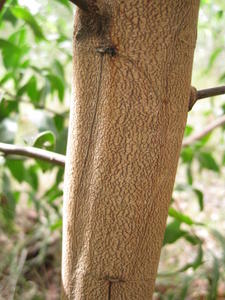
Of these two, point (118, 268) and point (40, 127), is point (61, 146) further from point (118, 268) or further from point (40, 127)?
point (118, 268)

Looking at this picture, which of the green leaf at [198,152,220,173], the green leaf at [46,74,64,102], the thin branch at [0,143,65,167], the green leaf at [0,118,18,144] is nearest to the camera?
the thin branch at [0,143,65,167]

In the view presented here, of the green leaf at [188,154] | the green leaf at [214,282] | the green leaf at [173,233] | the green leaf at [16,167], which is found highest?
the green leaf at [188,154]

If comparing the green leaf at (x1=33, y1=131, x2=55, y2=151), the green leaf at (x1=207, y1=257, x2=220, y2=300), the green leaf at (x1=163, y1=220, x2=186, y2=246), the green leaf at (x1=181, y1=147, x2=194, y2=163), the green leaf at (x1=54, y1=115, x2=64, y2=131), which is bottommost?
the green leaf at (x1=207, y1=257, x2=220, y2=300)

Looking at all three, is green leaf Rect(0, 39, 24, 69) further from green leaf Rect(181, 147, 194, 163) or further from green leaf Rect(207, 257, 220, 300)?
green leaf Rect(207, 257, 220, 300)

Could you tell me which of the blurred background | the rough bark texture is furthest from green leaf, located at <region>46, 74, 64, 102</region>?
the rough bark texture

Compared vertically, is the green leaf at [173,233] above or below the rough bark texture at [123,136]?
below

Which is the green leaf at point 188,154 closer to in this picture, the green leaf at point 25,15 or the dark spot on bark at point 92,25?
the green leaf at point 25,15

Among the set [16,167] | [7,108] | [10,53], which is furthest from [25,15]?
[16,167]

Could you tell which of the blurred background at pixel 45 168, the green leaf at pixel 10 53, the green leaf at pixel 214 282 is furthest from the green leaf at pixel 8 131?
the green leaf at pixel 214 282

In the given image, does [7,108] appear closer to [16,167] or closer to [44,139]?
[16,167]
